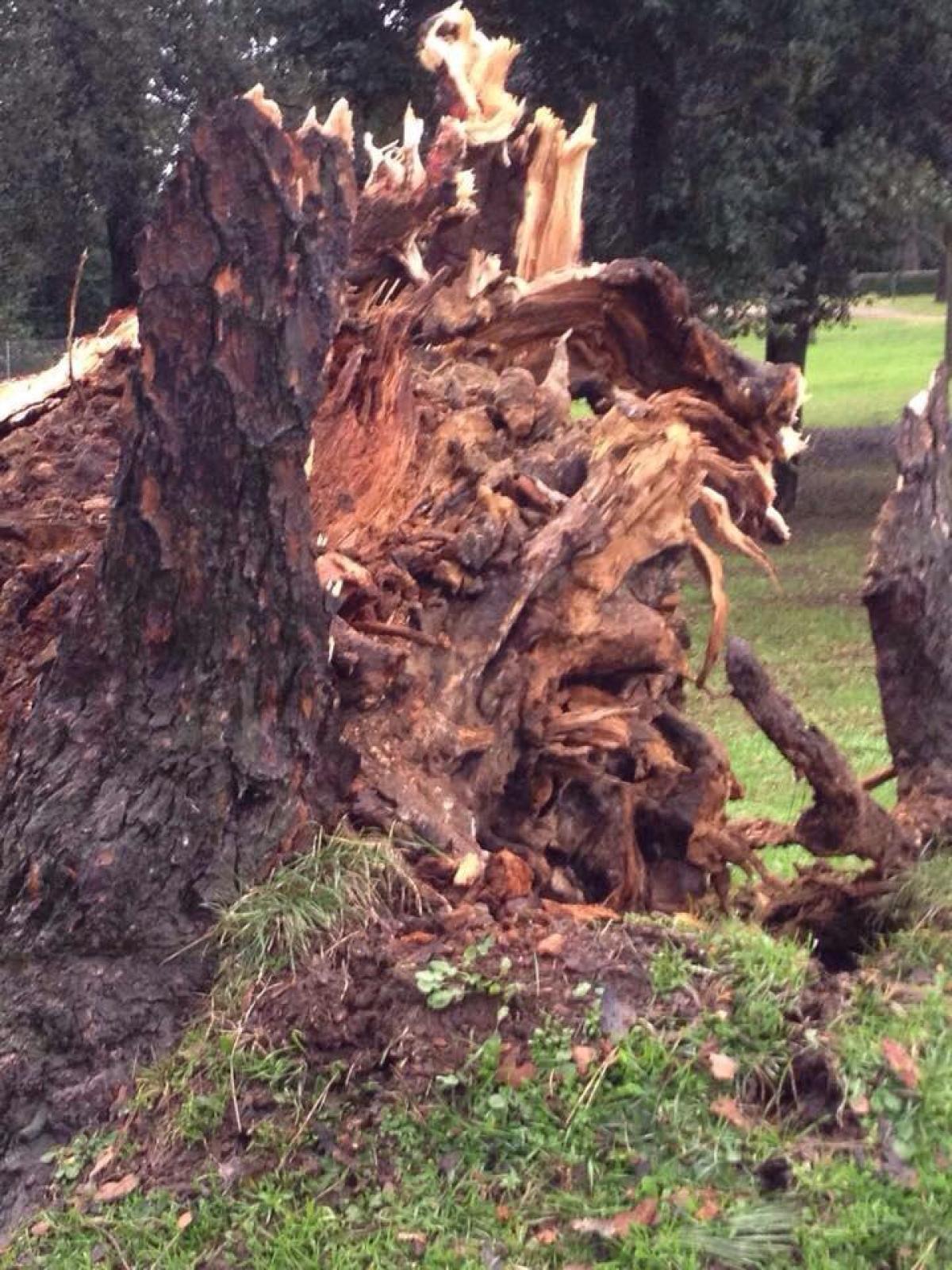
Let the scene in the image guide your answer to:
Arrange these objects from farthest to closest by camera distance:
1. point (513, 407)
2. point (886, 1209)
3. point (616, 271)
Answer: point (616, 271) → point (513, 407) → point (886, 1209)

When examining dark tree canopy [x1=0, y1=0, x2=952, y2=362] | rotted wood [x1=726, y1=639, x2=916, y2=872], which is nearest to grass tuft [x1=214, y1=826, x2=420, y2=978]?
rotted wood [x1=726, y1=639, x2=916, y2=872]

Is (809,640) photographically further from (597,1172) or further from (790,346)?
(597,1172)

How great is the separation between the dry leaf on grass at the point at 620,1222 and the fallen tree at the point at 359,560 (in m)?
1.00

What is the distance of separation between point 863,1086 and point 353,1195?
3.52 ft

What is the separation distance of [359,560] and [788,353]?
1404 cm

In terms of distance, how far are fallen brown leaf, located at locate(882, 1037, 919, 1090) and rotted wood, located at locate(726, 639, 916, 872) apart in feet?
4.36

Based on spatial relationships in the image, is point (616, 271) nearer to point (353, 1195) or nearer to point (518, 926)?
point (518, 926)

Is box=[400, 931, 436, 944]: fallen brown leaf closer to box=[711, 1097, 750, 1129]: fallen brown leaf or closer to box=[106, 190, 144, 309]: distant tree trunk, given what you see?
box=[711, 1097, 750, 1129]: fallen brown leaf

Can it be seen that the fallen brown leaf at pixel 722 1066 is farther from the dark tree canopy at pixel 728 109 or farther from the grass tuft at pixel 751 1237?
the dark tree canopy at pixel 728 109

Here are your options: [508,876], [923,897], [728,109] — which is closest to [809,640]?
[728,109]

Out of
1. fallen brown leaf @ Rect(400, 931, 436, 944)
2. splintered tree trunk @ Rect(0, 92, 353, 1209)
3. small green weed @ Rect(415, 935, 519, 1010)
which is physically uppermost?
splintered tree trunk @ Rect(0, 92, 353, 1209)

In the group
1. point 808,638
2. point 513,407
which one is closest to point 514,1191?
point 513,407

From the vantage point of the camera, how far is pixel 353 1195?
3418 millimetres

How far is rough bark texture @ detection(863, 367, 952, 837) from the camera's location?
5.07m
